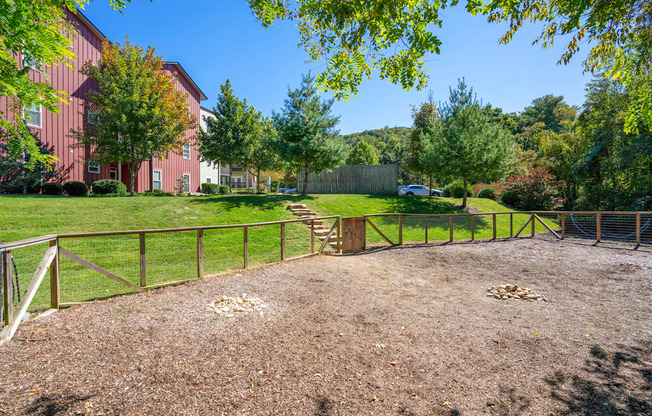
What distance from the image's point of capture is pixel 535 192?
19844 millimetres

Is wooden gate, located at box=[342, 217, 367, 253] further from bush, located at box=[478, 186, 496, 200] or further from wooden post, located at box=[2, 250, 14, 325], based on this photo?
bush, located at box=[478, 186, 496, 200]

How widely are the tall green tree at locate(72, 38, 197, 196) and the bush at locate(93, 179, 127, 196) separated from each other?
0.60 metres

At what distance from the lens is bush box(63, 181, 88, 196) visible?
1556 centimetres

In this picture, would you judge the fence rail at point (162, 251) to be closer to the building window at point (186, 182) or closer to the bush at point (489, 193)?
the bush at point (489, 193)

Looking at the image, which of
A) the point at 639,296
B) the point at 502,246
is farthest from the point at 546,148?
the point at 639,296

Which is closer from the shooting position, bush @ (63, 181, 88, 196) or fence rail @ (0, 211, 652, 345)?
fence rail @ (0, 211, 652, 345)

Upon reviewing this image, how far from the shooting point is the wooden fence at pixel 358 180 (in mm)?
22328

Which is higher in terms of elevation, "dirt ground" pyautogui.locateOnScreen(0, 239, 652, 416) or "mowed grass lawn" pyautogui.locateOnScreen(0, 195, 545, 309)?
"mowed grass lawn" pyautogui.locateOnScreen(0, 195, 545, 309)

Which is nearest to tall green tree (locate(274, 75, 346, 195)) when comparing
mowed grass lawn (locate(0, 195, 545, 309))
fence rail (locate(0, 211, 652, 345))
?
mowed grass lawn (locate(0, 195, 545, 309))

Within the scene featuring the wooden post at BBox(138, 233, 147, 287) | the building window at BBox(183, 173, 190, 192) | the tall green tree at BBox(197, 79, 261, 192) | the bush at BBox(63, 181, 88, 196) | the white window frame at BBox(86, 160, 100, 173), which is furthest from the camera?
the building window at BBox(183, 173, 190, 192)

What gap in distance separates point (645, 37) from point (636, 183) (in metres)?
17.9

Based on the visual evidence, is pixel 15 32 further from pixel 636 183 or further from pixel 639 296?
pixel 636 183

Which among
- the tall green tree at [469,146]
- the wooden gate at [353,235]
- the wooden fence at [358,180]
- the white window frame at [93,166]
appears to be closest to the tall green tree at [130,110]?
the white window frame at [93,166]

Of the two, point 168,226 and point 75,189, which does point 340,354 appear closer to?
point 168,226
